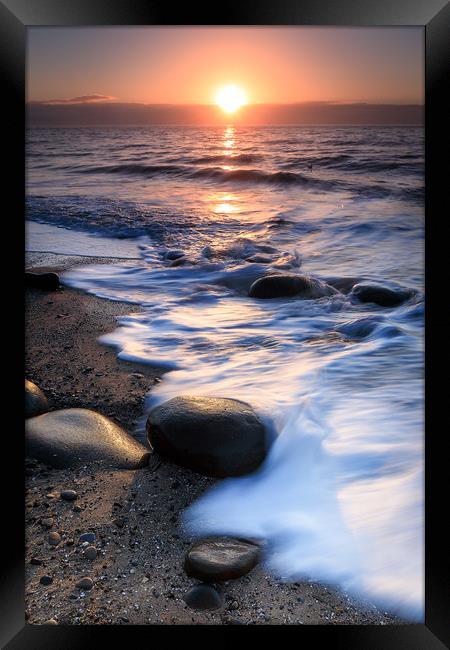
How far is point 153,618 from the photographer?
175 cm

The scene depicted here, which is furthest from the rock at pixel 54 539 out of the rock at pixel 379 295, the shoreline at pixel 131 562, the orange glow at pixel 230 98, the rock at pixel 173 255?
the rock at pixel 173 255

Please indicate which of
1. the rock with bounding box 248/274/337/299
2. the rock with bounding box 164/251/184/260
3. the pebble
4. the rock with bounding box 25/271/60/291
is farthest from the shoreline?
the rock with bounding box 164/251/184/260

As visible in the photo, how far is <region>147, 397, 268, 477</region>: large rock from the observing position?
221cm

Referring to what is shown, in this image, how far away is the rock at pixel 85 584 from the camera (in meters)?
1.80

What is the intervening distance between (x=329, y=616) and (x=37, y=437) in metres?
1.25

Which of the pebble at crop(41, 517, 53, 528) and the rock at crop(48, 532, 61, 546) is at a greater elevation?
the pebble at crop(41, 517, 53, 528)

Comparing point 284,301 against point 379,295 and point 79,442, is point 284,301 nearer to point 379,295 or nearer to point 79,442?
point 379,295

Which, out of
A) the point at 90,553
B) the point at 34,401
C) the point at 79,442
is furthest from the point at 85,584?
the point at 34,401

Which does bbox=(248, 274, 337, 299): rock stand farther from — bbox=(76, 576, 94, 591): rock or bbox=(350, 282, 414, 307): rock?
bbox=(76, 576, 94, 591): rock

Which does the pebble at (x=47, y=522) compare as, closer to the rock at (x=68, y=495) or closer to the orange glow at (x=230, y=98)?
the rock at (x=68, y=495)

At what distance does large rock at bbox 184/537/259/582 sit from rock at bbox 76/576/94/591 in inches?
11.6
